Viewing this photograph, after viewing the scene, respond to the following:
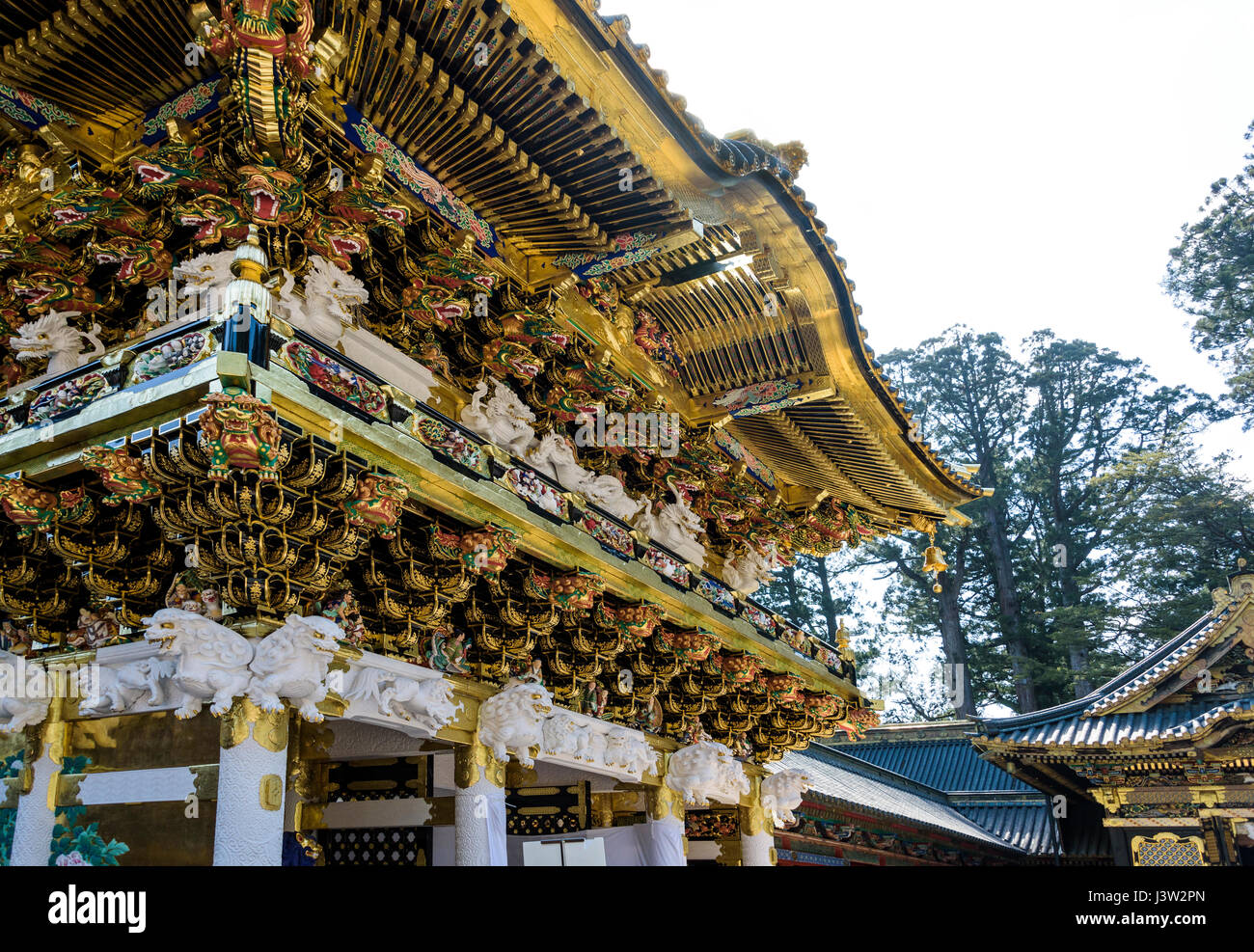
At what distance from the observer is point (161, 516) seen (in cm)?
508

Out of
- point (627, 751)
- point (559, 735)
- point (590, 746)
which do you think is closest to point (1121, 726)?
point (627, 751)

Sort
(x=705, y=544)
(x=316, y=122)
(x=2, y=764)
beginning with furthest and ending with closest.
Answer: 1. (x=705, y=544)
2. (x=2, y=764)
3. (x=316, y=122)

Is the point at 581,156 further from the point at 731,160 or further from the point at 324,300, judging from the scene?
the point at 324,300

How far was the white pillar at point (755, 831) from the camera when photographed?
11188mm

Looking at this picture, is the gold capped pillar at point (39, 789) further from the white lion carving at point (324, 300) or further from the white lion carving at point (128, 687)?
the white lion carving at point (324, 300)

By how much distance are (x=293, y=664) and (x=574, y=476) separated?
369 centimetres

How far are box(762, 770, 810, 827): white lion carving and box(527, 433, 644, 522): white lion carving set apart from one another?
4.25m

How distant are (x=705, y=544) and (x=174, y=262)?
6.86 m

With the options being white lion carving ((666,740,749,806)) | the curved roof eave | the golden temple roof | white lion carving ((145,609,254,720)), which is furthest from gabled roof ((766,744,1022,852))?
white lion carving ((145,609,254,720))

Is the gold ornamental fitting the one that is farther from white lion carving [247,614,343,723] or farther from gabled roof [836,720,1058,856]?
gabled roof [836,720,1058,856]

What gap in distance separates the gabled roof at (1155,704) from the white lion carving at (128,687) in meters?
15.5

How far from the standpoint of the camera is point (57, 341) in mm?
6445
